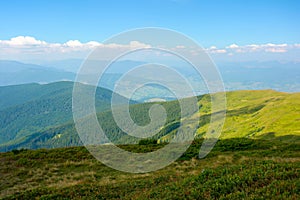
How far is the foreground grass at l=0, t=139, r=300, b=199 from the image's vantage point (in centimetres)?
1181

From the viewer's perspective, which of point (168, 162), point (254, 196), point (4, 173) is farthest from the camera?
point (168, 162)

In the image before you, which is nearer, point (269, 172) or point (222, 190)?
point (222, 190)

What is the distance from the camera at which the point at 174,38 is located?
1898 cm

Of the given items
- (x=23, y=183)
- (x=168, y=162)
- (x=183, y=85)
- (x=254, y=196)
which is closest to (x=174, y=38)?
(x=183, y=85)

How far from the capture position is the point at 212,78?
18438 mm

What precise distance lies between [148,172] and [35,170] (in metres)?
13.2

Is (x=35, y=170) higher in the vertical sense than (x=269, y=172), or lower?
lower

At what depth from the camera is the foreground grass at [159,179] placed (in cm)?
1181

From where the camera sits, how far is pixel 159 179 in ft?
61.1

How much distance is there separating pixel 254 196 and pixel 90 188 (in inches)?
451

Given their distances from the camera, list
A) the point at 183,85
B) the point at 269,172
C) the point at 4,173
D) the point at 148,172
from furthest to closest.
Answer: the point at 4,173
the point at 148,172
the point at 183,85
the point at 269,172

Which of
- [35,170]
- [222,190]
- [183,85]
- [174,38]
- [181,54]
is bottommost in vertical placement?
[35,170]

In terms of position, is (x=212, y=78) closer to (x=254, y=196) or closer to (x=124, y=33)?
(x=124, y=33)

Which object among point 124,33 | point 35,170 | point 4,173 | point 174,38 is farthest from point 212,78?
point 4,173
